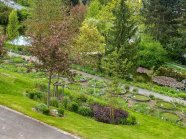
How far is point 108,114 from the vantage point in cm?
2577

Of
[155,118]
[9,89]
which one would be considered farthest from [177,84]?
[9,89]

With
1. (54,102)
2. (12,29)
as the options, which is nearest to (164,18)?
(12,29)

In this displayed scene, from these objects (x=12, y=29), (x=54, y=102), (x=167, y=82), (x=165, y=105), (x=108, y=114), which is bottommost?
(x=165, y=105)

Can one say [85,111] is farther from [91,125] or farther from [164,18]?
[164,18]

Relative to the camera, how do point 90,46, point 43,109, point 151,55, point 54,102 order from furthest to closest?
point 151,55 < point 90,46 < point 54,102 < point 43,109

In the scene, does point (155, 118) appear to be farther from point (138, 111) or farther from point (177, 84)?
point (177, 84)

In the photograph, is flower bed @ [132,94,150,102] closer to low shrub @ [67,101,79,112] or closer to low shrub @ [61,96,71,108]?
low shrub @ [61,96,71,108]

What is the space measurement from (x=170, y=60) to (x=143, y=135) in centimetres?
3638

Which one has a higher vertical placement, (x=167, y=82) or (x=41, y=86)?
(x=41, y=86)

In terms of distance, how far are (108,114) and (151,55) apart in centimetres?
2832

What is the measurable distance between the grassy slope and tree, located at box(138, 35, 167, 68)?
23717 mm

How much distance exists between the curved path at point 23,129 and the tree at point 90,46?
23.0m

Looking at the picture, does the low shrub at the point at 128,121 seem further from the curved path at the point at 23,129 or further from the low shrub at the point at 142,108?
the curved path at the point at 23,129

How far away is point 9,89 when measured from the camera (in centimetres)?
2766
